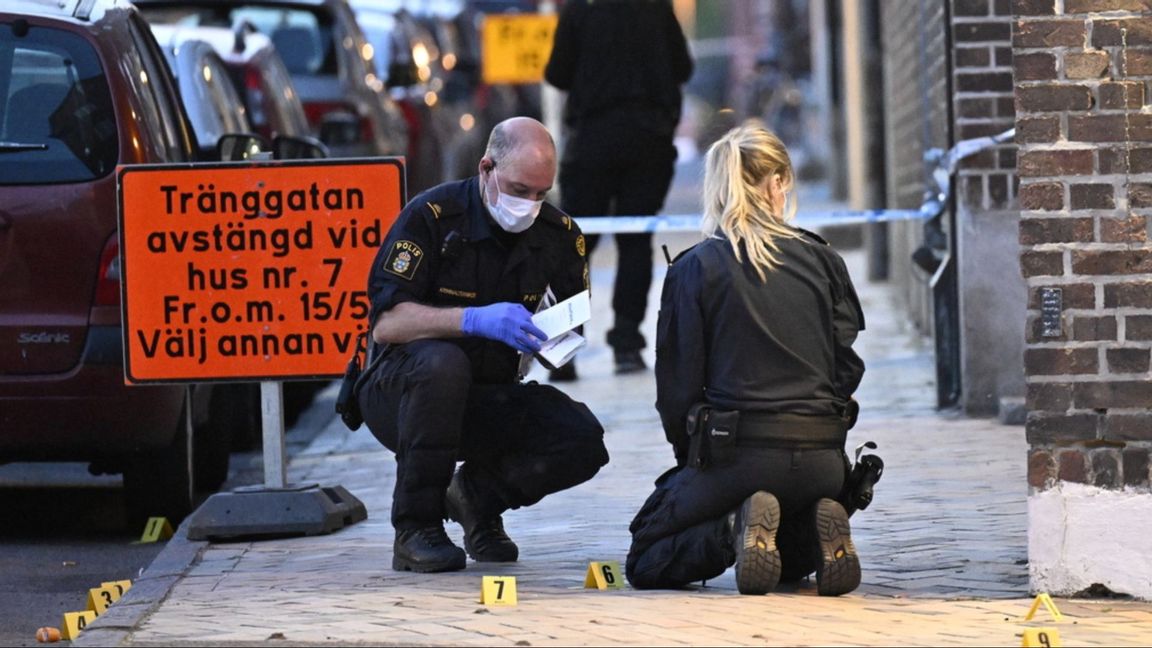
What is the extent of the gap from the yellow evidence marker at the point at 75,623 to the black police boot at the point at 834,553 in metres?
1.92

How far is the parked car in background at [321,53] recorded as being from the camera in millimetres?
14750

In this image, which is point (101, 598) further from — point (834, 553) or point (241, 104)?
point (241, 104)

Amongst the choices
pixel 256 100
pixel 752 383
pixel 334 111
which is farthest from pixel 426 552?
pixel 334 111

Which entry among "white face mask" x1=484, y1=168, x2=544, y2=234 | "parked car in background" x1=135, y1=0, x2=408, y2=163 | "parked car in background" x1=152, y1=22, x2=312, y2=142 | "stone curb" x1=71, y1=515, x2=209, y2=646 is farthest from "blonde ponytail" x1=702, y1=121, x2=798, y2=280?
"parked car in background" x1=135, y1=0, x2=408, y2=163

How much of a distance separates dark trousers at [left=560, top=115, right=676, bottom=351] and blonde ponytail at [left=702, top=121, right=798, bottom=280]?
535 cm

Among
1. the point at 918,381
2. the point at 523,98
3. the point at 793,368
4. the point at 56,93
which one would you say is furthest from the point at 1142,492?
the point at 523,98

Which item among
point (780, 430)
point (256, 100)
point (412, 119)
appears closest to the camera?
point (780, 430)

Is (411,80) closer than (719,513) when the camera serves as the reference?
No

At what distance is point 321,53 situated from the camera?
50.2ft

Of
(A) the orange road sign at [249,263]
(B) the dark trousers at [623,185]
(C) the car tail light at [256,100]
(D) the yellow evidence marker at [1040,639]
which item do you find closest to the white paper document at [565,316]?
(A) the orange road sign at [249,263]

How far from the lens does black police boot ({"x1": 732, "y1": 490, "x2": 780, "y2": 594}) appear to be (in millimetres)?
6176

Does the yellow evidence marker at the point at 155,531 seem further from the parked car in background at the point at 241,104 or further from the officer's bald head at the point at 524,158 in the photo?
the officer's bald head at the point at 524,158

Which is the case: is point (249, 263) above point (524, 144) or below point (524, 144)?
below

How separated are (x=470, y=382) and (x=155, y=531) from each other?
6.03ft
